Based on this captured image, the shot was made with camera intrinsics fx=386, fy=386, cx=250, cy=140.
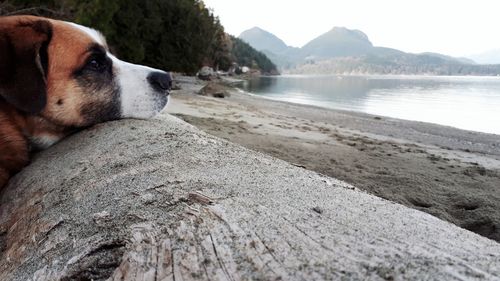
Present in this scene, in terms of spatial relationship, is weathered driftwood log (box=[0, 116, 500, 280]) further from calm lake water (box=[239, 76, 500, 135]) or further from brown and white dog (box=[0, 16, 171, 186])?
calm lake water (box=[239, 76, 500, 135])

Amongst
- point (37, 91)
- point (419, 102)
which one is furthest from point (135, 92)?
point (419, 102)

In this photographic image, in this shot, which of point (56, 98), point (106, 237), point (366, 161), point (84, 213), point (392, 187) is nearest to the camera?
point (106, 237)

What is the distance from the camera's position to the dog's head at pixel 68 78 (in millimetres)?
2455

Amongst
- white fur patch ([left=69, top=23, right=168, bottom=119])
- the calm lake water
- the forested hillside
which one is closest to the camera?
white fur patch ([left=69, top=23, right=168, bottom=119])

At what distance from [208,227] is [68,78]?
1894 millimetres

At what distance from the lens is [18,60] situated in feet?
8.09

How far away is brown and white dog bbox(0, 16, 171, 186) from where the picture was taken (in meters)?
2.46

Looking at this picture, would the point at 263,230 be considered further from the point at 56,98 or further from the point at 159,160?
the point at 56,98

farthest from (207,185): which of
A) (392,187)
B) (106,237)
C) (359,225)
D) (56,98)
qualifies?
(392,187)

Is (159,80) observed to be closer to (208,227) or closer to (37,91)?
(37,91)

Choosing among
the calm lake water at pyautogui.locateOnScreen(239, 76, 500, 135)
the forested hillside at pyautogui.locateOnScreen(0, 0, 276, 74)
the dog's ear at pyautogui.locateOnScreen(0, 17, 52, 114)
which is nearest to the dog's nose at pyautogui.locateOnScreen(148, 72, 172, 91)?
the dog's ear at pyautogui.locateOnScreen(0, 17, 52, 114)

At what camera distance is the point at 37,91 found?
2.48 meters

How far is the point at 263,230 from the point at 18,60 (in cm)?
208

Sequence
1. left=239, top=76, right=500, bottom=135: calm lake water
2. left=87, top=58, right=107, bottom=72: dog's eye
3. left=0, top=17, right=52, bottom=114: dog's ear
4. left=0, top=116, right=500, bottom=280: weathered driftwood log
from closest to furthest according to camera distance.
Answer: left=0, top=116, right=500, bottom=280: weathered driftwood log
left=0, top=17, right=52, bottom=114: dog's ear
left=87, top=58, right=107, bottom=72: dog's eye
left=239, top=76, right=500, bottom=135: calm lake water
